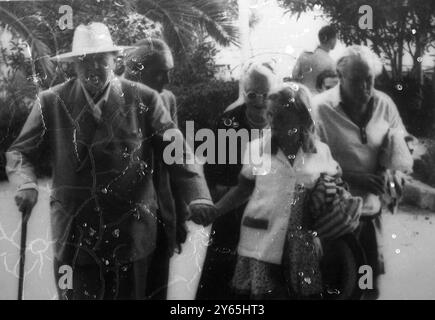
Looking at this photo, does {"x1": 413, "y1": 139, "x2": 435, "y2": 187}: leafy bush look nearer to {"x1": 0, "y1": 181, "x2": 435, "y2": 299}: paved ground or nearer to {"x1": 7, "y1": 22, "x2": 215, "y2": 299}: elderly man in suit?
{"x1": 0, "y1": 181, "x2": 435, "y2": 299}: paved ground

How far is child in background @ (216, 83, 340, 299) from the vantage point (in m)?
3.59

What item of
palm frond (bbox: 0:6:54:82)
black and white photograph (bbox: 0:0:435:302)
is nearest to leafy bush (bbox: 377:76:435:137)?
black and white photograph (bbox: 0:0:435:302)

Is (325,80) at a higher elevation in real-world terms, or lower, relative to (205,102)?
higher

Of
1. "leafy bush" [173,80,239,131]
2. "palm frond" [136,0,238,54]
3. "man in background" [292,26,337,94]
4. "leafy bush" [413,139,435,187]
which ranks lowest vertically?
"leafy bush" [413,139,435,187]

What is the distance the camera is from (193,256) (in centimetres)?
371

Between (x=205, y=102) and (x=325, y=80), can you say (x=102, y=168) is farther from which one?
(x=325, y=80)

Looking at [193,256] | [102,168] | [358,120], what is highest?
[358,120]

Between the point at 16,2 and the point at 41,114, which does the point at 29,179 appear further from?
the point at 16,2

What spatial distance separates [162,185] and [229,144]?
1.57ft

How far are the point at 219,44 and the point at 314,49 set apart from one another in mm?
569

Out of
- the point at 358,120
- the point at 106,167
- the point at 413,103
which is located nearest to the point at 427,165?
the point at 413,103

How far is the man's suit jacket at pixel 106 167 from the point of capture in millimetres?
3643

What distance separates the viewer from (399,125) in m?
3.62

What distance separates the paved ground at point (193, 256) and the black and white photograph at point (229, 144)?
1 cm
